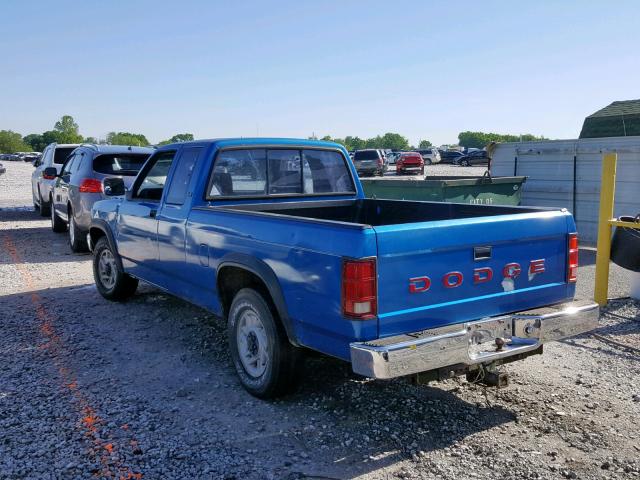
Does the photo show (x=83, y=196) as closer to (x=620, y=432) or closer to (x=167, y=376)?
(x=167, y=376)

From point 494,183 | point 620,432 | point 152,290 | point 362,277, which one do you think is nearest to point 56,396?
point 362,277

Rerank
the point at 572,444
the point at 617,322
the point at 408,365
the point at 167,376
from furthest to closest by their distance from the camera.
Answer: the point at 617,322, the point at 167,376, the point at 572,444, the point at 408,365

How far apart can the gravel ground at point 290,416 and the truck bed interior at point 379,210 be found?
1.35m

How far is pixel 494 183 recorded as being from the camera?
34.9ft

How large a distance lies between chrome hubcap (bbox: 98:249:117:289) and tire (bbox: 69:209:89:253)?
342 centimetres

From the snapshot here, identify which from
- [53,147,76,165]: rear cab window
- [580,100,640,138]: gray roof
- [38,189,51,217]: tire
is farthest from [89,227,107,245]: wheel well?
[580,100,640,138]: gray roof

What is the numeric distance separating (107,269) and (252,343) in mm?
3558

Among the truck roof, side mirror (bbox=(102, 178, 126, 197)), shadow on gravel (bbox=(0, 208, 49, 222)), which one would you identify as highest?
the truck roof

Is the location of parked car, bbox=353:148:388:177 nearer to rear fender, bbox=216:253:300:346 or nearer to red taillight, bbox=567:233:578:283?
red taillight, bbox=567:233:578:283

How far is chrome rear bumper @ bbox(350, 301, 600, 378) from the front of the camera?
3.32 m

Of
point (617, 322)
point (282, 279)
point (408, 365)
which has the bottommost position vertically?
point (617, 322)

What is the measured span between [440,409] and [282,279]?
4.79 feet

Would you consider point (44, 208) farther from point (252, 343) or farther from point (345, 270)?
point (345, 270)

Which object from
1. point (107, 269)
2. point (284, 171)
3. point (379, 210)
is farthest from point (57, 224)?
point (379, 210)
